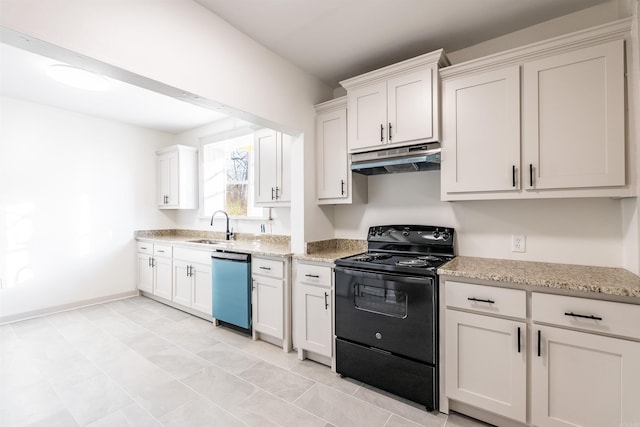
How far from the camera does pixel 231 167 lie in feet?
14.1

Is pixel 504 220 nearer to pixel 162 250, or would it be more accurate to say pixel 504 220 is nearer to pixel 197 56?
pixel 197 56

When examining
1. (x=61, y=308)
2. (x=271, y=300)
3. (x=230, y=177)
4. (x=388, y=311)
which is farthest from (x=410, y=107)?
(x=61, y=308)

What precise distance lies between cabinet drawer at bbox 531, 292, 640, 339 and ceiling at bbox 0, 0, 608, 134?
6.24 ft

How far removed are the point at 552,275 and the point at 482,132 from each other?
1.02 metres

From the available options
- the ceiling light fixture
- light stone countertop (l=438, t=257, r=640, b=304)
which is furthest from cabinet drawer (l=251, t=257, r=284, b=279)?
the ceiling light fixture

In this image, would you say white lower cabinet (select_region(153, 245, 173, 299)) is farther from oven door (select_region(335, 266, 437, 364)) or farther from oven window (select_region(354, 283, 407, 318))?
oven window (select_region(354, 283, 407, 318))

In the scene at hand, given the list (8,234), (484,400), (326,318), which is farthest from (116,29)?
(8,234)

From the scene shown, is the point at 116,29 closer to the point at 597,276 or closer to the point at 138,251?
the point at 597,276

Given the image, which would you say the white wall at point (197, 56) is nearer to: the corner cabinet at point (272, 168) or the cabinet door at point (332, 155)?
the cabinet door at point (332, 155)

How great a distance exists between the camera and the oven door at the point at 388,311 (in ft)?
6.01

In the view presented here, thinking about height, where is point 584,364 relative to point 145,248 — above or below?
below

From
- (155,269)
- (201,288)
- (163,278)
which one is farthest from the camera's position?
(155,269)

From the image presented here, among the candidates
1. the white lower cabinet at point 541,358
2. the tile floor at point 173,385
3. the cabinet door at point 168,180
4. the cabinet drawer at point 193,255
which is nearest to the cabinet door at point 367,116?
the white lower cabinet at point 541,358

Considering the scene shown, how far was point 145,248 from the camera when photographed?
4324 millimetres
